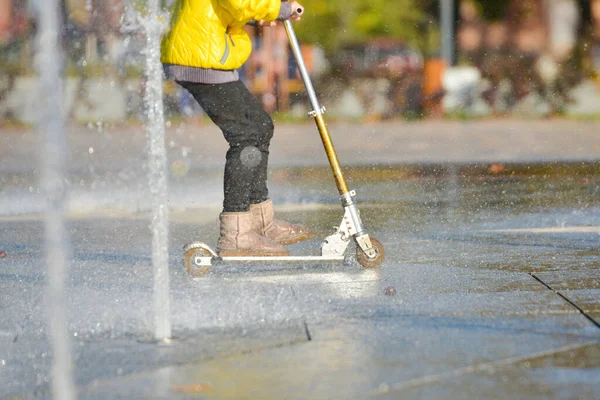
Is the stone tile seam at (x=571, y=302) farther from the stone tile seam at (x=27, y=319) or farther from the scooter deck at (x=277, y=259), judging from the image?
the stone tile seam at (x=27, y=319)

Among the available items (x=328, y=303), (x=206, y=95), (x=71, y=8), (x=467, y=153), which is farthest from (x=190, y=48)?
(x=71, y=8)

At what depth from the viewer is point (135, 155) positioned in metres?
16.2

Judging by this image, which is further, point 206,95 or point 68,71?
point 68,71

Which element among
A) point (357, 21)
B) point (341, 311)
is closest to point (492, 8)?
point (357, 21)

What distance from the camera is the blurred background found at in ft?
78.5

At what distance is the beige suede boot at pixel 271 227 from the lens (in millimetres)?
6750

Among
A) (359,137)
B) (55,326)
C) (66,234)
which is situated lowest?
(359,137)

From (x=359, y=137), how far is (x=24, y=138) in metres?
5.13

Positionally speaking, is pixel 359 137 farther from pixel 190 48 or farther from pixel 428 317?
pixel 428 317

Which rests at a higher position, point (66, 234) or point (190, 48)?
point (190, 48)

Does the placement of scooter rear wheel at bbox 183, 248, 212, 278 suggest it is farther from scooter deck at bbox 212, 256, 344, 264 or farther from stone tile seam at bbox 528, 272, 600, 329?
stone tile seam at bbox 528, 272, 600, 329

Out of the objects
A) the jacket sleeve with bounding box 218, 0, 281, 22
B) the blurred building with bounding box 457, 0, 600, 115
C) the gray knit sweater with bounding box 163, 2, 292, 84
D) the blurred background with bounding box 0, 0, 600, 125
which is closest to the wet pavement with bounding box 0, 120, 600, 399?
the gray knit sweater with bounding box 163, 2, 292, 84

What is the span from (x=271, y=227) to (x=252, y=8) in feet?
4.23

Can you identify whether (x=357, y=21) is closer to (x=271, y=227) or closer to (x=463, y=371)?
(x=271, y=227)
